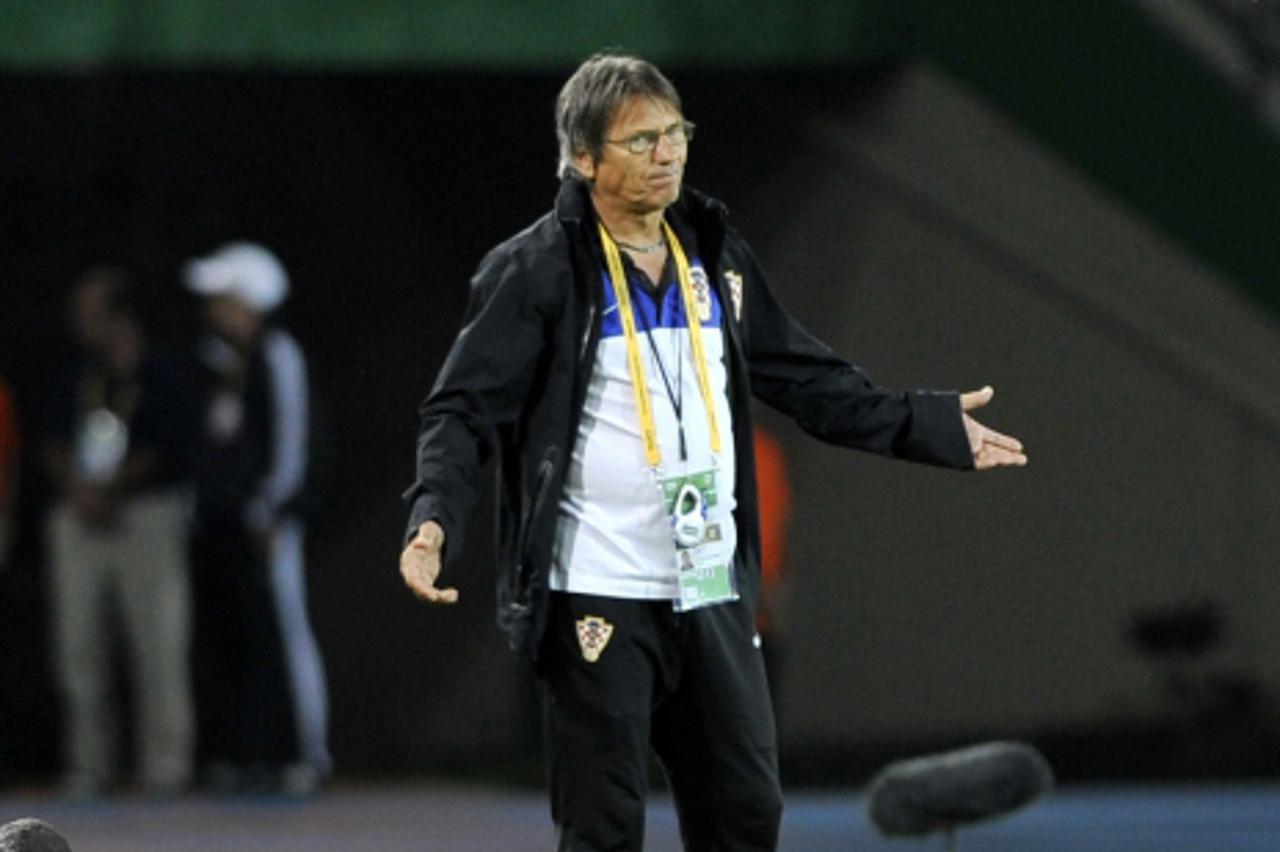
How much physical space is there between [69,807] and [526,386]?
7.42m

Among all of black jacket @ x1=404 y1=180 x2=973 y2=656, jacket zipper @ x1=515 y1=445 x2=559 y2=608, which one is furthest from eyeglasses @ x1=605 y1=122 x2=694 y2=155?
jacket zipper @ x1=515 y1=445 x2=559 y2=608

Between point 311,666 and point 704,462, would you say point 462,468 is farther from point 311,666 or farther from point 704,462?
point 311,666

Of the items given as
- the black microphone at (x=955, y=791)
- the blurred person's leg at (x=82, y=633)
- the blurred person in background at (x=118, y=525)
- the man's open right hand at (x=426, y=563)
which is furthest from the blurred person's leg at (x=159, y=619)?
the man's open right hand at (x=426, y=563)

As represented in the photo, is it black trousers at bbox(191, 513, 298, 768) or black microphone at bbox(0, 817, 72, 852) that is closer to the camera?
black microphone at bbox(0, 817, 72, 852)

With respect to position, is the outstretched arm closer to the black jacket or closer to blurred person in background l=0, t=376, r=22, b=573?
the black jacket

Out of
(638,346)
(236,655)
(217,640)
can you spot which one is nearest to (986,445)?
(638,346)

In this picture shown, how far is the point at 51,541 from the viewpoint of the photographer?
44.2 ft

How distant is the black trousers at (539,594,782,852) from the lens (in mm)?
5980

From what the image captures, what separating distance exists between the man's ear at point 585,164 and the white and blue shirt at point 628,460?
22 cm

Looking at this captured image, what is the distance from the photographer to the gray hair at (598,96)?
6.11 metres

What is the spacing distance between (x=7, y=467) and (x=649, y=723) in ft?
25.7

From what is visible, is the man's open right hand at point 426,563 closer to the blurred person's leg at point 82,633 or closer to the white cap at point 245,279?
the white cap at point 245,279

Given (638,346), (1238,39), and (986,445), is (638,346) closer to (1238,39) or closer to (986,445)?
(986,445)

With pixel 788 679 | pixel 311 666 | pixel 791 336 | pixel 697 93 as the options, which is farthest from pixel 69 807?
pixel 791 336
